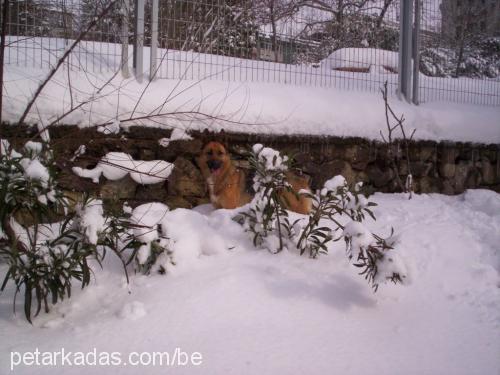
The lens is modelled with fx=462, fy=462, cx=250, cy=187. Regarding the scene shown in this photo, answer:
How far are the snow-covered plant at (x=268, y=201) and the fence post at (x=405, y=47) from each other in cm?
298

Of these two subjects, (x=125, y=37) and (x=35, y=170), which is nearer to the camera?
(x=35, y=170)

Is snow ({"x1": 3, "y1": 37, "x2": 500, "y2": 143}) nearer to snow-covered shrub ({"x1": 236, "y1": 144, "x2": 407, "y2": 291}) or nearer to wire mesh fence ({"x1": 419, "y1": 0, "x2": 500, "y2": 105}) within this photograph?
wire mesh fence ({"x1": 419, "y1": 0, "x2": 500, "y2": 105})

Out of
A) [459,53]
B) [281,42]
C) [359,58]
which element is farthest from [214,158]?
[459,53]

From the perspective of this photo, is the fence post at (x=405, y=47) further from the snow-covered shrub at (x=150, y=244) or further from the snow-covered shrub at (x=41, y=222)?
the snow-covered shrub at (x=41, y=222)

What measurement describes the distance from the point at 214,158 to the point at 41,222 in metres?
1.84

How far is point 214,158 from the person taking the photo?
3971mm

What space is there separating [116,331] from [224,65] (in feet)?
9.72

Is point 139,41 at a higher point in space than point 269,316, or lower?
higher

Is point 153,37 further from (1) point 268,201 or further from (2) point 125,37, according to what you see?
(1) point 268,201

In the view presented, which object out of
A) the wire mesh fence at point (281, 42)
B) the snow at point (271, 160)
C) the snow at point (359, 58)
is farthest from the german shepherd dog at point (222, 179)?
the snow at point (359, 58)

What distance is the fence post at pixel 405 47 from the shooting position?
526cm

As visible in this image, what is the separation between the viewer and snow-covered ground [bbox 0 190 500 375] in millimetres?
2084

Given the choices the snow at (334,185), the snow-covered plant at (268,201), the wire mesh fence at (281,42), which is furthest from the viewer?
the wire mesh fence at (281,42)

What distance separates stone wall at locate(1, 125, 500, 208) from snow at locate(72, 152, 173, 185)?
60mm
